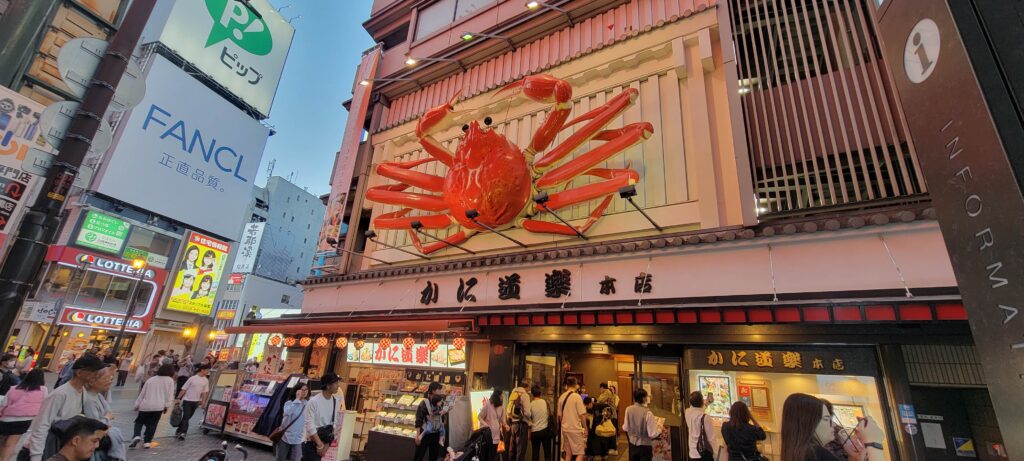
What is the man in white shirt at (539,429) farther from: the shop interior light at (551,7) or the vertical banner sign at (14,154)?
the shop interior light at (551,7)

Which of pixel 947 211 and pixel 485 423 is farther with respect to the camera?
pixel 485 423

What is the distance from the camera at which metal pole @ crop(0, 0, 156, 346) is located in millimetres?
2355

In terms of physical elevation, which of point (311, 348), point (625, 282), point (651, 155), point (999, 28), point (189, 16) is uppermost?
point (189, 16)

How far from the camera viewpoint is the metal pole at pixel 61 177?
236 centimetres

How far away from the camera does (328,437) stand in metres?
5.22

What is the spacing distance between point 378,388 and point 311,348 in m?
2.67

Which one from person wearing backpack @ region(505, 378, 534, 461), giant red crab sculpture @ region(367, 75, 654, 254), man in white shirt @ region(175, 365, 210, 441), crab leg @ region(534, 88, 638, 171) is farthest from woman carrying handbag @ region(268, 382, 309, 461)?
crab leg @ region(534, 88, 638, 171)

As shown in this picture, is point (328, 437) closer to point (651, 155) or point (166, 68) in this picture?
point (651, 155)

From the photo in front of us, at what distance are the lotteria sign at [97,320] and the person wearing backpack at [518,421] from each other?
23.8 m

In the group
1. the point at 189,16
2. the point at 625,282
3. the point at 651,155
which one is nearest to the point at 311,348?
the point at 625,282

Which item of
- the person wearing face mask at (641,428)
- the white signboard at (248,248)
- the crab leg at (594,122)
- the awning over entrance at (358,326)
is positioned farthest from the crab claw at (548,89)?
the white signboard at (248,248)

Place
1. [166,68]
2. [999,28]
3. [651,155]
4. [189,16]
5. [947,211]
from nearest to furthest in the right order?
1. [999,28]
2. [947,211]
3. [651,155]
4. [166,68]
5. [189,16]

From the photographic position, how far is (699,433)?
18.1ft

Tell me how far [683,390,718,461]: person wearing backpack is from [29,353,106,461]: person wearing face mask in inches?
265
